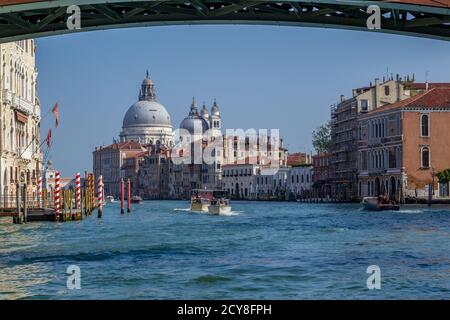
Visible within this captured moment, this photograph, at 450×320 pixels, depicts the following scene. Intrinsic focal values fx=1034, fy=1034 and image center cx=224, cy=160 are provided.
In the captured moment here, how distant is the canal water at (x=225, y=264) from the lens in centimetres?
978

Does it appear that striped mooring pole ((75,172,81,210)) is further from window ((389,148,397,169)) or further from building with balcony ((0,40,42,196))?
window ((389,148,397,169))

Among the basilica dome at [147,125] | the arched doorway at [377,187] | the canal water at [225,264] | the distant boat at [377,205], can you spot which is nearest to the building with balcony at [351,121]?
the arched doorway at [377,187]

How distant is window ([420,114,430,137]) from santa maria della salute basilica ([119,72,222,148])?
62809 millimetres

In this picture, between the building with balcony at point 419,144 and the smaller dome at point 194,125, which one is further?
the smaller dome at point 194,125

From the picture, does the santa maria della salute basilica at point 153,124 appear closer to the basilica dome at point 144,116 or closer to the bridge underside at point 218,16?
the basilica dome at point 144,116

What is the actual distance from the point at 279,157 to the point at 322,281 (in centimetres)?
6897

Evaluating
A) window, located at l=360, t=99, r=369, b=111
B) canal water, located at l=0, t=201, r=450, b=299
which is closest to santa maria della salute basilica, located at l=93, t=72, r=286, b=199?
window, located at l=360, t=99, r=369, b=111

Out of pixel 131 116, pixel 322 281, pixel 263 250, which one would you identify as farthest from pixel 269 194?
pixel 322 281

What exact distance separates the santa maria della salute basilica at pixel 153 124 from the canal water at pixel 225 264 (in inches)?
3502

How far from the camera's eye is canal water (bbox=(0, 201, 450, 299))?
9781 millimetres

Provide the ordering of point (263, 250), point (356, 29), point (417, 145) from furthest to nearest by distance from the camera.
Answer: point (417, 145) < point (263, 250) < point (356, 29)

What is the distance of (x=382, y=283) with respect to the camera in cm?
1032
